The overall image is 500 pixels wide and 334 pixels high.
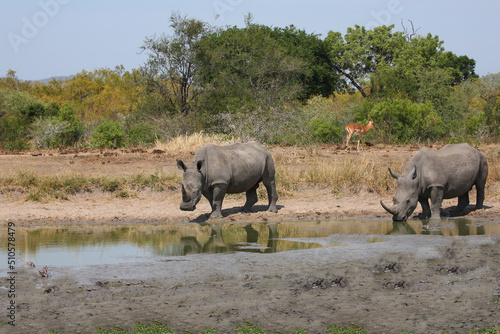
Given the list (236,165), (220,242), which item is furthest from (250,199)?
(220,242)

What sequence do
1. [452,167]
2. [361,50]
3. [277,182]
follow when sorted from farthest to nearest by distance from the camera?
[361,50] < [277,182] < [452,167]

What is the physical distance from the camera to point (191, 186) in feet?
38.5

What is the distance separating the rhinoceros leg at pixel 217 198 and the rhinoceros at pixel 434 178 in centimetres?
306

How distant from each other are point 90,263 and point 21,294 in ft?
5.91

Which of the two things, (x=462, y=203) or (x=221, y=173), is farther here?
(x=462, y=203)

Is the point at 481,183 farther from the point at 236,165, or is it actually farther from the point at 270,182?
the point at 236,165

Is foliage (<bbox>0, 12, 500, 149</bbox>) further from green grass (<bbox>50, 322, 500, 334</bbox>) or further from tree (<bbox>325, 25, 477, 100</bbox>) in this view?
green grass (<bbox>50, 322, 500, 334</bbox>)

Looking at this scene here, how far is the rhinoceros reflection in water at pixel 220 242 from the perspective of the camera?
9.69 meters

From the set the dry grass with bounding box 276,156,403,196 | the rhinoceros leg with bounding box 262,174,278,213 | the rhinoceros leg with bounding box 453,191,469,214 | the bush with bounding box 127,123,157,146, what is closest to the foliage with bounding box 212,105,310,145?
the bush with bounding box 127,123,157,146

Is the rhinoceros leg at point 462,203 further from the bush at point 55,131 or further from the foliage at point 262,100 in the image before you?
the bush at point 55,131

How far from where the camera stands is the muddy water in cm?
941

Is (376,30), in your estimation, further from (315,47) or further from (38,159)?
(38,159)

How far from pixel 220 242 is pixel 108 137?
15.2 metres

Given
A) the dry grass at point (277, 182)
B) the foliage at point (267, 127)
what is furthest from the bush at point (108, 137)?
A: the dry grass at point (277, 182)
